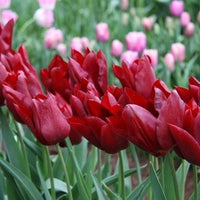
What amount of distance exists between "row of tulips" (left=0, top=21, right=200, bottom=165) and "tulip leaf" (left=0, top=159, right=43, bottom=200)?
0.13 meters

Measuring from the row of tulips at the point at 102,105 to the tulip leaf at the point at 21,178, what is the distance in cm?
13

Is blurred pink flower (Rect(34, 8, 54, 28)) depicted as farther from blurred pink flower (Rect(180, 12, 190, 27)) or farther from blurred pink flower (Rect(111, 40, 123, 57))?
blurred pink flower (Rect(180, 12, 190, 27))

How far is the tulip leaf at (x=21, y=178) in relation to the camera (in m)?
1.71

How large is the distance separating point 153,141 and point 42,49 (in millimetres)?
2766

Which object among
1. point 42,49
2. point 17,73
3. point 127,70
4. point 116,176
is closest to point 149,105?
point 127,70

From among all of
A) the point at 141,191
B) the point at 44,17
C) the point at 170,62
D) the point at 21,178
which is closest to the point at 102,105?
the point at 141,191

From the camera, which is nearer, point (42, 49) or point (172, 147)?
point (172, 147)

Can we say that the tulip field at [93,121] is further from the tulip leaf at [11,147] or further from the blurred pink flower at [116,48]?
the blurred pink flower at [116,48]

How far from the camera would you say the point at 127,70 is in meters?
1.57

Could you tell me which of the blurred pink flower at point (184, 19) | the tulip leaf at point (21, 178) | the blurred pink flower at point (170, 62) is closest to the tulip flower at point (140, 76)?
the tulip leaf at point (21, 178)

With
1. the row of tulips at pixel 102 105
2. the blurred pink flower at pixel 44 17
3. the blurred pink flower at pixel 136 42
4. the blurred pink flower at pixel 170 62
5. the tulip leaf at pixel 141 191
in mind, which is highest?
the row of tulips at pixel 102 105

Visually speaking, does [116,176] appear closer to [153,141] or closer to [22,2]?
[153,141]

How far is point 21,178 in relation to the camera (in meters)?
1.72

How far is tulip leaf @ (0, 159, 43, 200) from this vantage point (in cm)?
171
